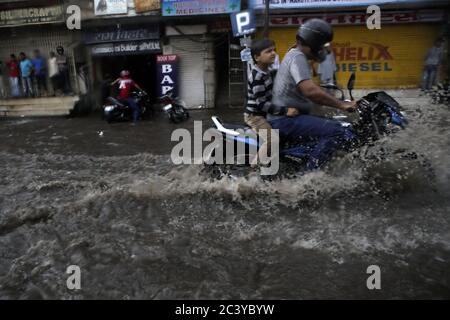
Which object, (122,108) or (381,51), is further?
(381,51)

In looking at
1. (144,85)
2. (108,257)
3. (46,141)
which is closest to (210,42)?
(144,85)

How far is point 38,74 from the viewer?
15.1 meters

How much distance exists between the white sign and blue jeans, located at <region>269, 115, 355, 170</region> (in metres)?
10.5

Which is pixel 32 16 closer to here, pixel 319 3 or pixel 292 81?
pixel 319 3

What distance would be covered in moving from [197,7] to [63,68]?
17.4 feet

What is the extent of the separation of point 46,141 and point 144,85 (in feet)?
22.6

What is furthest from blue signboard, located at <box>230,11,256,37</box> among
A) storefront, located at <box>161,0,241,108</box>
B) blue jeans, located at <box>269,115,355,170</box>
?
blue jeans, located at <box>269,115,355,170</box>

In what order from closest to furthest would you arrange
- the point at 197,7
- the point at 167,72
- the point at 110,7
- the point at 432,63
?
the point at 432,63
the point at 197,7
the point at 110,7
the point at 167,72

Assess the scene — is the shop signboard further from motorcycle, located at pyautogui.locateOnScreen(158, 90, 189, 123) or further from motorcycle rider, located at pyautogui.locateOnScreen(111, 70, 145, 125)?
motorcycle, located at pyautogui.locateOnScreen(158, 90, 189, 123)

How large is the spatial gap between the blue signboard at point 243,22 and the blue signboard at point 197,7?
3.61 ft

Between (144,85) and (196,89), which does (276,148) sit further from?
(144,85)

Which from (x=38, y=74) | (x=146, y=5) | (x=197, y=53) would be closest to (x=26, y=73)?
(x=38, y=74)

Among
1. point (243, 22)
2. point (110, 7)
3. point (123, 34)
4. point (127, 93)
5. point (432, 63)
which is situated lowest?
point (127, 93)

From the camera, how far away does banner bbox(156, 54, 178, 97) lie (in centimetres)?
1373
